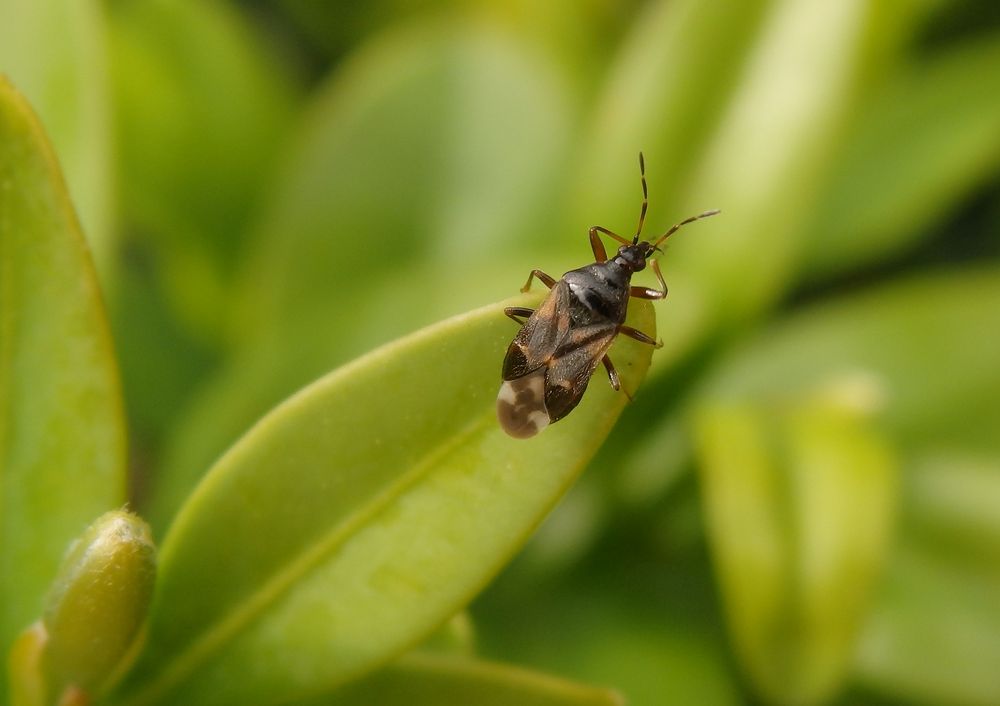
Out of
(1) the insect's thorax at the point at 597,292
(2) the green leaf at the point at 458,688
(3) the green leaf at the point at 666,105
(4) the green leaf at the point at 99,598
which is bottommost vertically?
(2) the green leaf at the point at 458,688

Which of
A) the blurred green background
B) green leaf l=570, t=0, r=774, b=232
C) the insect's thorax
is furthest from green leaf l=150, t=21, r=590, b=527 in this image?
the insect's thorax

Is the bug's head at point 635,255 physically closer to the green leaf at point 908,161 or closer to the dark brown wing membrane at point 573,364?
the dark brown wing membrane at point 573,364

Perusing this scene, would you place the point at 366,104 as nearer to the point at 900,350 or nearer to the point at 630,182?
the point at 630,182

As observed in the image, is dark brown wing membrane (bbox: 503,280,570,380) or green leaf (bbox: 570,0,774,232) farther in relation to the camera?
green leaf (bbox: 570,0,774,232)

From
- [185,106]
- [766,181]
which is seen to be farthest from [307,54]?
[766,181]

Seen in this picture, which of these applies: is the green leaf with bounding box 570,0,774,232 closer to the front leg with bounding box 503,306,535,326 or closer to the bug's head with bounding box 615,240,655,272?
the bug's head with bounding box 615,240,655,272

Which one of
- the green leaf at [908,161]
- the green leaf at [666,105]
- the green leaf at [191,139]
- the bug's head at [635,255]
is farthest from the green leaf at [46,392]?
the green leaf at [908,161]

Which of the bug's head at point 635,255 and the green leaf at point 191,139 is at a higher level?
the green leaf at point 191,139
